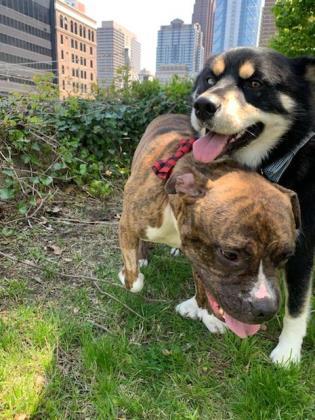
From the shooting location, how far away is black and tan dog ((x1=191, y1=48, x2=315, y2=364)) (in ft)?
7.20

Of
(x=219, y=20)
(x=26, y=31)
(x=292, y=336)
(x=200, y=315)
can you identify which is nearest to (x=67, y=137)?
(x=200, y=315)

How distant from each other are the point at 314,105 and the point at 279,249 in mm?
1056

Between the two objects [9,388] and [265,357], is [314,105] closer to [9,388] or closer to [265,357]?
[265,357]

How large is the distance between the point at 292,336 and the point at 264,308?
80 centimetres

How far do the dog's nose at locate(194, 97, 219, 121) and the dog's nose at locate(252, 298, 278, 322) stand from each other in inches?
39.5

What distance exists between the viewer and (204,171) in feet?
6.56

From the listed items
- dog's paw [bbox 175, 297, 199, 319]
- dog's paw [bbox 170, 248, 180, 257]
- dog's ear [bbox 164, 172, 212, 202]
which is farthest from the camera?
dog's paw [bbox 170, 248, 180, 257]

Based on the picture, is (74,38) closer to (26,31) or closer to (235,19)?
(26,31)

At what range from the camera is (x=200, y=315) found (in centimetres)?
262

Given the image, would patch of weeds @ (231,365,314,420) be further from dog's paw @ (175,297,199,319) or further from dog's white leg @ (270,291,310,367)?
dog's paw @ (175,297,199,319)

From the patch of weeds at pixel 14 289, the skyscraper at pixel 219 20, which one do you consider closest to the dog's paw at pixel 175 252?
the patch of weeds at pixel 14 289

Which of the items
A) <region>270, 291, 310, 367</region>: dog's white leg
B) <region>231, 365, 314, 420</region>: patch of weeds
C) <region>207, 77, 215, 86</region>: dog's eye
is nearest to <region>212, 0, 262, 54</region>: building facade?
<region>207, 77, 215, 86</region>: dog's eye

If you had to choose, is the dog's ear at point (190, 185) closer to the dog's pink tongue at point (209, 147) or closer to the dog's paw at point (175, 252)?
the dog's pink tongue at point (209, 147)

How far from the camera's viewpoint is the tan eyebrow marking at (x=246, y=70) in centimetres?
225
